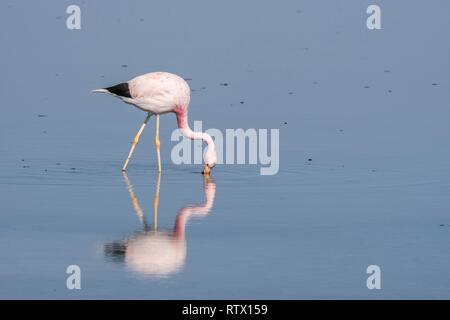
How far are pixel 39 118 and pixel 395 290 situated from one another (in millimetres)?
11772

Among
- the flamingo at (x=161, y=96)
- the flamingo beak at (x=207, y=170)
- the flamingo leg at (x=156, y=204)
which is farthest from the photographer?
the flamingo at (x=161, y=96)

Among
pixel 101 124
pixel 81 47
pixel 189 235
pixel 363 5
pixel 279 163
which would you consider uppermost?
pixel 363 5

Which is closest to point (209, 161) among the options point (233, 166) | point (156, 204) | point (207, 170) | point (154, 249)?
point (207, 170)

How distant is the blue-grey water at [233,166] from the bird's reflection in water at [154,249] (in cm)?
3

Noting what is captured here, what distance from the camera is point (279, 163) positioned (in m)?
18.7

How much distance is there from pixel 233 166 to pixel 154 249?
6.08m

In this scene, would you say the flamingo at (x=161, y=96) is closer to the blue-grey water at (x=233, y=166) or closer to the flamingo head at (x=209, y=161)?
the blue-grey water at (x=233, y=166)

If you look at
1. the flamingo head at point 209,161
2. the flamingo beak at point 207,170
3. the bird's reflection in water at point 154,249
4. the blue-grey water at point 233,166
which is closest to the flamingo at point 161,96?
the blue-grey water at point 233,166

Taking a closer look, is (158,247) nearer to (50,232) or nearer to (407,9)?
(50,232)

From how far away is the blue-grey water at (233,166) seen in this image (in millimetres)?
12203

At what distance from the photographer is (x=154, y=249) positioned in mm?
12891

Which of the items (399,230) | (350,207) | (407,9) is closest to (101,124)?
(350,207)

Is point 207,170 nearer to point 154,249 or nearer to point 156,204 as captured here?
point 156,204

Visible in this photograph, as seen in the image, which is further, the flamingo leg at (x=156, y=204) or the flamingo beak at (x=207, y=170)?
the flamingo beak at (x=207, y=170)
